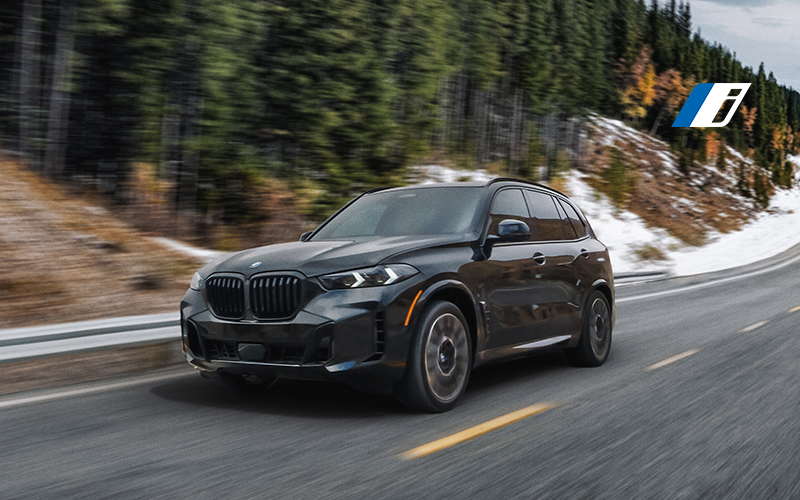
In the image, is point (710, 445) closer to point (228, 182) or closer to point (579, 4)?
point (228, 182)

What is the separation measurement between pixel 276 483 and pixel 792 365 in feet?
20.8

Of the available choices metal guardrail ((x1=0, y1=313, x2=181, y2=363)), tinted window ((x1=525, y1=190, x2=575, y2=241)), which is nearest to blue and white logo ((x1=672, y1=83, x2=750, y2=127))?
tinted window ((x1=525, y1=190, x2=575, y2=241))

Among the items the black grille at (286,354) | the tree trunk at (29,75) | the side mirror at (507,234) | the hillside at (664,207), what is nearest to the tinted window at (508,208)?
the side mirror at (507,234)

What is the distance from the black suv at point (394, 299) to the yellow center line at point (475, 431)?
0.44m

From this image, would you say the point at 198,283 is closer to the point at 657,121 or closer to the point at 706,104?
the point at 657,121

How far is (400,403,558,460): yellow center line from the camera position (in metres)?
4.84

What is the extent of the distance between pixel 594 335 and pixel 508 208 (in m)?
1.94

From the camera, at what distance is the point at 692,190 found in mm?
64625

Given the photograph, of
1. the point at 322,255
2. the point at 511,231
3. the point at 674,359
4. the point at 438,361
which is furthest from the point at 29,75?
the point at 674,359

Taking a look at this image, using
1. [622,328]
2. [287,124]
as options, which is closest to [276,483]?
[622,328]

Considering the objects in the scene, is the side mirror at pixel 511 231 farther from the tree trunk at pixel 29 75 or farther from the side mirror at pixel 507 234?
the tree trunk at pixel 29 75

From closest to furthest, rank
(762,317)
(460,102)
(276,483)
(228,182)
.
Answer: (276,483)
(762,317)
(228,182)
(460,102)

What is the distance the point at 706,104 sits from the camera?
103 m

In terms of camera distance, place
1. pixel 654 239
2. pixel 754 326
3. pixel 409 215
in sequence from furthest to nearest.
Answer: pixel 654 239 → pixel 754 326 → pixel 409 215
